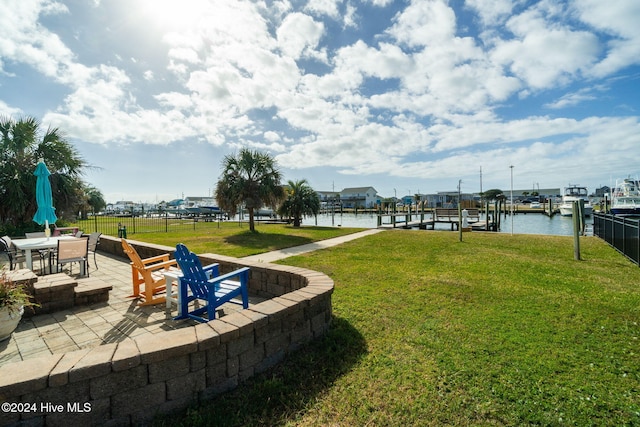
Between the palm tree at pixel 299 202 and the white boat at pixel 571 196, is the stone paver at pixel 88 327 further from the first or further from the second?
the white boat at pixel 571 196

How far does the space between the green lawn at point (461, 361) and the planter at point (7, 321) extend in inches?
109

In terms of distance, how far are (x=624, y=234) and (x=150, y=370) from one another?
12.2 metres

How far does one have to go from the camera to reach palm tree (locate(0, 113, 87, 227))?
11.4 meters

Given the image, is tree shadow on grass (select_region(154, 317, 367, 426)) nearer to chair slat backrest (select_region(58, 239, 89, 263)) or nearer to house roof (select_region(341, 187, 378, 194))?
chair slat backrest (select_region(58, 239, 89, 263))

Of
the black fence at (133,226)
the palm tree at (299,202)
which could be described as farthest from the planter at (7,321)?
the palm tree at (299,202)

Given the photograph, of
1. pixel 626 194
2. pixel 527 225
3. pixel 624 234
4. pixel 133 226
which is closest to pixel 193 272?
pixel 624 234

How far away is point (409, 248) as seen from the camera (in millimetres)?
10133

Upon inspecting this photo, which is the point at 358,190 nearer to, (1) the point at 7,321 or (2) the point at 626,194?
(2) the point at 626,194

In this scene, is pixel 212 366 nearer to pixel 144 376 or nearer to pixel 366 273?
pixel 144 376

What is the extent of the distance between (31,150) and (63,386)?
16.0m

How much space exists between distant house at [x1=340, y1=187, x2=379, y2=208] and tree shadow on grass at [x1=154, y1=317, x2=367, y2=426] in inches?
3814

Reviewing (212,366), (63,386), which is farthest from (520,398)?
(63,386)

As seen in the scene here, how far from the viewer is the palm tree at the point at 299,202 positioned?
21.9m

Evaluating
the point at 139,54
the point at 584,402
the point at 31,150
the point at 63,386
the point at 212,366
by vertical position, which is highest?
→ the point at 139,54
